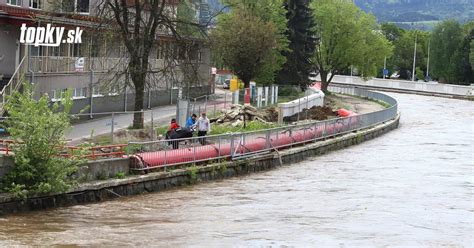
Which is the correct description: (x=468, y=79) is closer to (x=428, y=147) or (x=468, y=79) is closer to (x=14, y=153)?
(x=428, y=147)

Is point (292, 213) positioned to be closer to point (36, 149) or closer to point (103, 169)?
point (103, 169)

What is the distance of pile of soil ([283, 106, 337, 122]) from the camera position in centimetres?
5296

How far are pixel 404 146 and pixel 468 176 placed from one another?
1331 centimetres

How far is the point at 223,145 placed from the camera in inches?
1239

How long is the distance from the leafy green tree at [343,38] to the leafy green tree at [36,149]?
68.8m

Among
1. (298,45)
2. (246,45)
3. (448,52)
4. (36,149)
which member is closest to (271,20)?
(298,45)

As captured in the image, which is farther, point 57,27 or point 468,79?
point 468,79

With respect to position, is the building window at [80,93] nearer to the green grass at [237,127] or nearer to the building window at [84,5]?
the building window at [84,5]

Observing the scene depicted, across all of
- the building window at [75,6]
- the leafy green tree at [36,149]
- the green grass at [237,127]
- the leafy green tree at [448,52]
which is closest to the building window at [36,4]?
the building window at [75,6]

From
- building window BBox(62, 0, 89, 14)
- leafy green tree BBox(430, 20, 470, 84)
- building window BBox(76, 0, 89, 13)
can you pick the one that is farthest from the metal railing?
leafy green tree BBox(430, 20, 470, 84)

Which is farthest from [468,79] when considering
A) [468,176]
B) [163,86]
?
[468,176]

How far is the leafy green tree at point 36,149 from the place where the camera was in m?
22.2

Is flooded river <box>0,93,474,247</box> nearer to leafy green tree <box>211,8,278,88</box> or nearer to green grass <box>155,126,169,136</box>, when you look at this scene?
green grass <box>155,126,169,136</box>

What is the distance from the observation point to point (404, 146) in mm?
48594
